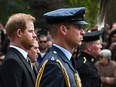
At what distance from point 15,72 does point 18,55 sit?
0.24m

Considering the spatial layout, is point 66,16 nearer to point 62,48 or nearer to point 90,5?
point 62,48

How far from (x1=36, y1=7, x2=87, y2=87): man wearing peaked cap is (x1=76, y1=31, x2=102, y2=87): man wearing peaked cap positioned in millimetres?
2137

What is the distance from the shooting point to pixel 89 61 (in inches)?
316

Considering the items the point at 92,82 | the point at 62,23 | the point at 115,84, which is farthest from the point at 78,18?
the point at 115,84

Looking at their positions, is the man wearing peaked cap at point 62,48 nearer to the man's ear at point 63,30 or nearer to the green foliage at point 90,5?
the man's ear at point 63,30

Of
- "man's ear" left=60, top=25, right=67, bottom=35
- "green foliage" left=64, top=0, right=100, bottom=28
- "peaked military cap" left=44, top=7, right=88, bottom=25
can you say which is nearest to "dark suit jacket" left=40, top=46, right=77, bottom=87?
"man's ear" left=60, top=25, right=67, bottom=35

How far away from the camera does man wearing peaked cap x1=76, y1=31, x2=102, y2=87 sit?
7.74 meters

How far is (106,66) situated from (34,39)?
4871 millimetres

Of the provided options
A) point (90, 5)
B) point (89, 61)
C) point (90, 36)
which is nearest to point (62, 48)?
point (89, 61)

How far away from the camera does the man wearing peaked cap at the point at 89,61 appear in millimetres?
7738

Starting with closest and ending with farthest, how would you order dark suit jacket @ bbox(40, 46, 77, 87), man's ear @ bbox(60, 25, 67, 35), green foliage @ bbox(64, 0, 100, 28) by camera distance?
dark suit jacket @ bbox(40, 46, 77, 87) < man's ear @ bbox(60, 25, 67, 35) < green foliage @ bbox(64, 0, 100, 28)

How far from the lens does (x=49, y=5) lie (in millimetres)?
22906

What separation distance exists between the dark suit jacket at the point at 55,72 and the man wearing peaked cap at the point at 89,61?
91.2 inches

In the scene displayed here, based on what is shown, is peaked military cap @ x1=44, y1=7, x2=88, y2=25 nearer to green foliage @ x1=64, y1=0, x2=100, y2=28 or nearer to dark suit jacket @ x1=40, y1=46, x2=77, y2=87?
dark suit jacket @ x1=40, y1=46, x2=77, y2=87
